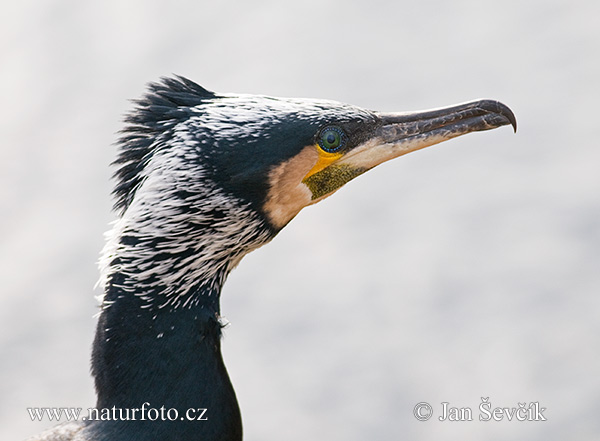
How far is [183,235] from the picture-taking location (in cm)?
391

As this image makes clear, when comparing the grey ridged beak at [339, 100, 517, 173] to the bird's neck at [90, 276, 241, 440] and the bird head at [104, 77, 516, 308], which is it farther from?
the bird's neck at [90, 276, 241, 440]

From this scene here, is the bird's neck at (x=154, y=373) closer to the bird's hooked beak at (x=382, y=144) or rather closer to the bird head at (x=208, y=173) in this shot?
the bird head at (x=208, y=173)

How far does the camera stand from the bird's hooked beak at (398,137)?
4215 millimetres

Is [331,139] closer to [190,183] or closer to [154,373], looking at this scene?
[190,183]

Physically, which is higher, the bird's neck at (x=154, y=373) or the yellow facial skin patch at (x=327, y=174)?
the yellow facial skin patch at (x=327, y=174)

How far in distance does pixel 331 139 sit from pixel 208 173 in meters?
0.60

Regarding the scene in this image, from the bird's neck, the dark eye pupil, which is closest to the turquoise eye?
A: the dark eye pupil

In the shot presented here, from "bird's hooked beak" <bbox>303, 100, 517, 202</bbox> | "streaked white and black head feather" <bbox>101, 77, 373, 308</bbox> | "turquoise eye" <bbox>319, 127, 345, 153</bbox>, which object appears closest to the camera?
"streaked white and black head feather" <bbox>101, 77, 373, 308</bbox>

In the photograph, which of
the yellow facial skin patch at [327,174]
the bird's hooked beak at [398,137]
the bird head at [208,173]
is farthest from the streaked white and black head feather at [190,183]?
the bird's hooked beak at [398,137]

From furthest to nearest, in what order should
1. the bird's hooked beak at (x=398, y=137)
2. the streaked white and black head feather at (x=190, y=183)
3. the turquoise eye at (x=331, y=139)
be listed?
the bird's hooked beak at (x=398, y=137), the turquoise eye at (x=331, y=139), the streaked white and black head feather at (x=190, y=183)

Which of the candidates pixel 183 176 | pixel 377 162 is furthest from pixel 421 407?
pixel 183 176

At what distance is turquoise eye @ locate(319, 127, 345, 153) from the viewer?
4.07 meters

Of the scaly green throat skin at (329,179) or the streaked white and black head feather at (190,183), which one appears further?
the scaly green throat skin at (329,179)

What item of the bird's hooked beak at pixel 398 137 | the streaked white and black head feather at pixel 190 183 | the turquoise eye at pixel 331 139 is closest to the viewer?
the streaked white and black head feather at pixel 190 183
